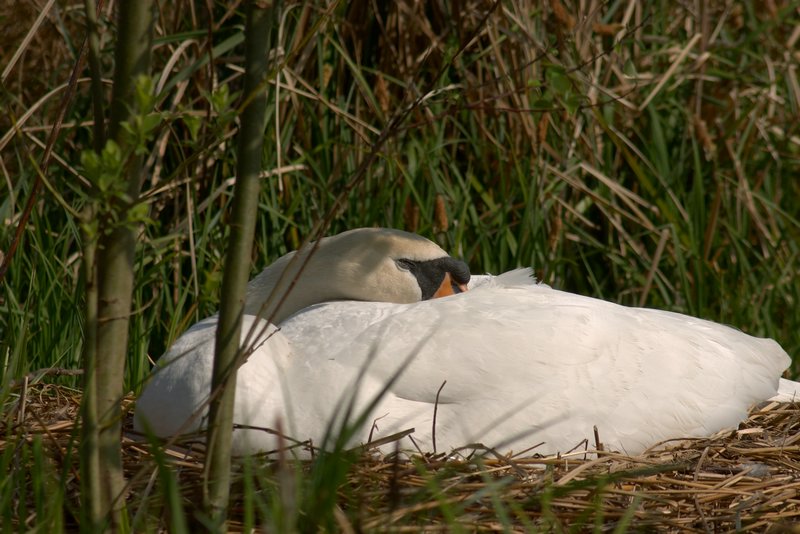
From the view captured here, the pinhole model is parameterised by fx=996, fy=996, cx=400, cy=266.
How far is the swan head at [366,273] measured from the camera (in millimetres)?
3195

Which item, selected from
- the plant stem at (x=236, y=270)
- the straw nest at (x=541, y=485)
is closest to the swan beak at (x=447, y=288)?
the straw nest at (x=541, y=485)

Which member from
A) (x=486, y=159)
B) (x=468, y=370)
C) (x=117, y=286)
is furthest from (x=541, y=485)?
(x=486, y=159)

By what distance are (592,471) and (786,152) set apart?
326 centimetres

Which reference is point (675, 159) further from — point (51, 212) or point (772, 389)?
point (51, 212)

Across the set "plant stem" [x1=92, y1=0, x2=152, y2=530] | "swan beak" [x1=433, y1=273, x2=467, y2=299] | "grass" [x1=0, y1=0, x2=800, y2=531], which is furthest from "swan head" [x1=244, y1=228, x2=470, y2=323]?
"plant stem" [x1=92, y1=0, x2=152, y2=530]

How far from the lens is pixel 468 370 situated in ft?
8.69

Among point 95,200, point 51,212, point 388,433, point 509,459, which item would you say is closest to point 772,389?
point 509,459

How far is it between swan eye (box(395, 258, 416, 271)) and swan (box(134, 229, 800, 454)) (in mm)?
30

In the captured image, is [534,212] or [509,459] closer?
[509,459]

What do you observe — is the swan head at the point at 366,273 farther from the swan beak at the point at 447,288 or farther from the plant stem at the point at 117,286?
the plant stem at the point at 117,286

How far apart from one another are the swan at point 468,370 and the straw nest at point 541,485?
89 mm

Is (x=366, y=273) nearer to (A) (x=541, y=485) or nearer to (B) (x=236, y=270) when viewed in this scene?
(A) (x=541, y=485)

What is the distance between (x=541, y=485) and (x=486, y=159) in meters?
2.67

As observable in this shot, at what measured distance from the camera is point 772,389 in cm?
312
